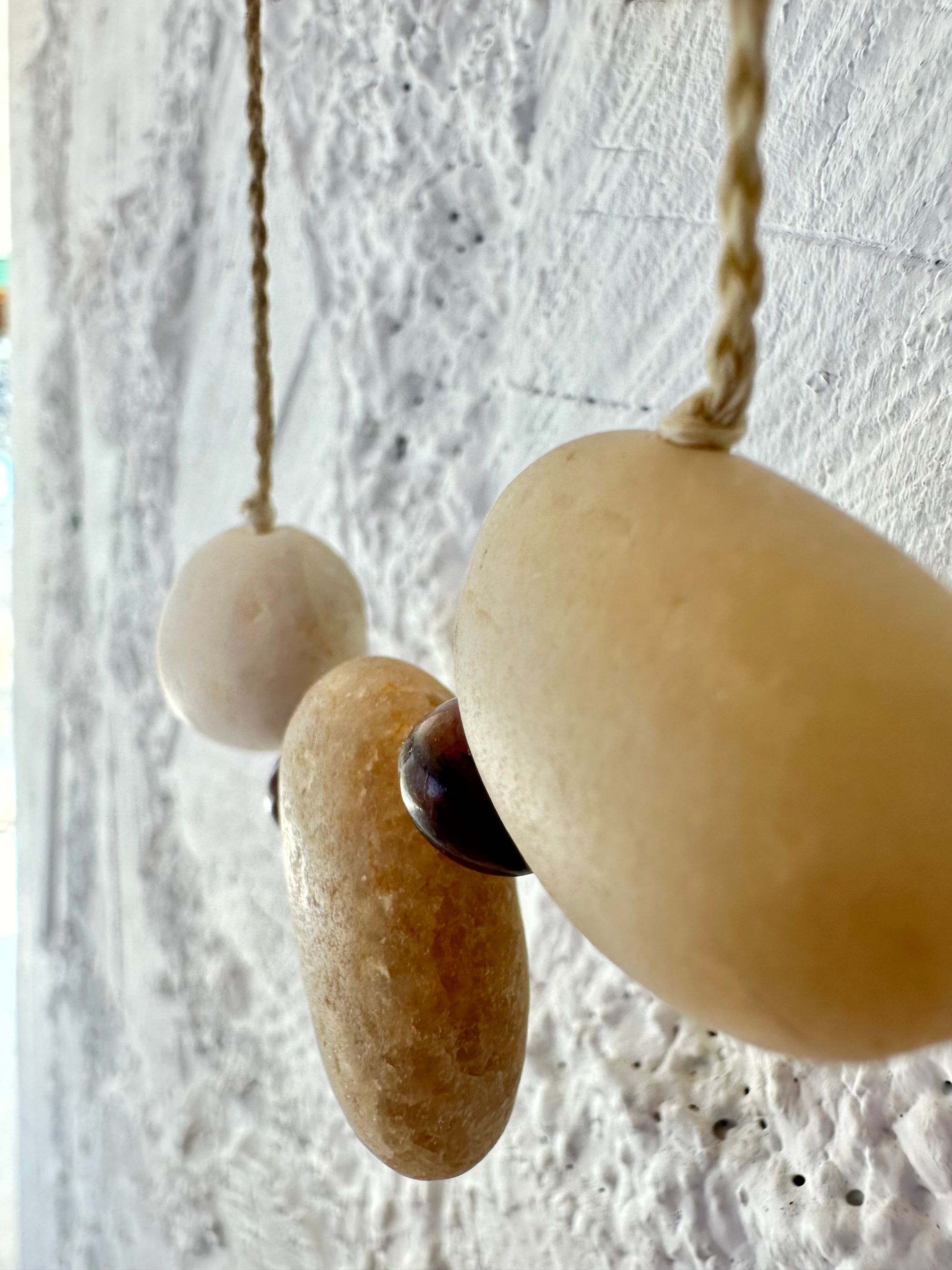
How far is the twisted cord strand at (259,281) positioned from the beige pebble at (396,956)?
97 millimetres

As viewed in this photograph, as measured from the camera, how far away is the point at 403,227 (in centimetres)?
44

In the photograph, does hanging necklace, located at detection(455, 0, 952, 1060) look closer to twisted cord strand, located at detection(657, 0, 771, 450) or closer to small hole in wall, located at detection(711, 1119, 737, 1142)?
twisted cord strand, located at detection(657, 0, 771, 450)

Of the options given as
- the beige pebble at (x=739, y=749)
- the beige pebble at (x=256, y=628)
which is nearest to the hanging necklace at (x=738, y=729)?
the beige pebble at (x=739, y=749)

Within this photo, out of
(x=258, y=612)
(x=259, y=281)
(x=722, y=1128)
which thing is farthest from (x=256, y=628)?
(x=722, y=1128)

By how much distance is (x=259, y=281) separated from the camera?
0.31 m

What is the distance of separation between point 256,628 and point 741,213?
0.21 m

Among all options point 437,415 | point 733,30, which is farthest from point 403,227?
point 733,30

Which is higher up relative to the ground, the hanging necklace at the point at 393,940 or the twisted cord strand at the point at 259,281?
the twisted cord strand at the point at 259,281

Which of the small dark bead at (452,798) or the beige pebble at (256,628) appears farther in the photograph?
the beige pebble at (256,628)

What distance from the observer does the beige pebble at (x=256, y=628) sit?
309 millimetres

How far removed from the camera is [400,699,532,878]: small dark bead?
0.68 feet

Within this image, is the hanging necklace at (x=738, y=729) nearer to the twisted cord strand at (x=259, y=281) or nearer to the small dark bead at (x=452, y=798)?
the small dark bead at (x=452, y=798)

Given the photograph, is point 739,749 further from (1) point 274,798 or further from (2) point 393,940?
(1) point 274,798

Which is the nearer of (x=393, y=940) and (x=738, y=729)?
(x=738, y=729)
